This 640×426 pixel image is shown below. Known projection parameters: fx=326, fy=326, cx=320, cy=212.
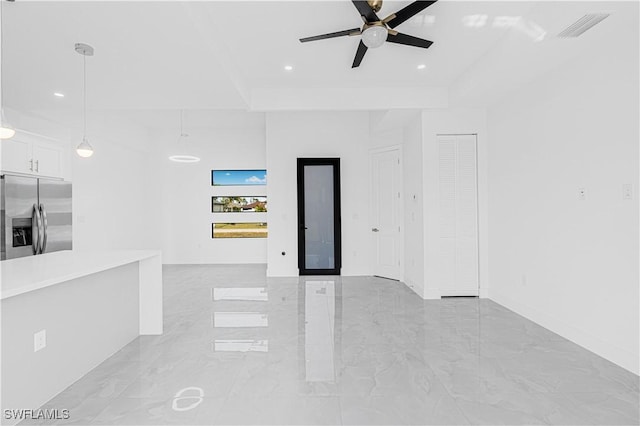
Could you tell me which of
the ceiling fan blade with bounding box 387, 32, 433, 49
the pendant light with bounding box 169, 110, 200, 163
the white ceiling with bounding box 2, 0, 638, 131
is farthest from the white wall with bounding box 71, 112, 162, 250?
the ceiling fan blade with bounding box 387, 32, 433, 49

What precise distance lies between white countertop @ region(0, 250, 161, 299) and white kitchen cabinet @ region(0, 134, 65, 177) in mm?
2093

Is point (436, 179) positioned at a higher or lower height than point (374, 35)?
lower

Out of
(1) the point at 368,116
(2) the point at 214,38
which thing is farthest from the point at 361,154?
(2) the point at 214,38

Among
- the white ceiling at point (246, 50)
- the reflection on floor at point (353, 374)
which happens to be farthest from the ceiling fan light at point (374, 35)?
the reflection on floor at point (353, 374)

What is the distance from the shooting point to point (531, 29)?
9.15 ft

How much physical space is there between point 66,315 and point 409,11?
353cm

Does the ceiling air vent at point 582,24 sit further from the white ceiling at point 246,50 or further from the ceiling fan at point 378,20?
the ceiling fan at point 378,20

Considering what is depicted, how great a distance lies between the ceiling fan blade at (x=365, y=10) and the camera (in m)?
2.37

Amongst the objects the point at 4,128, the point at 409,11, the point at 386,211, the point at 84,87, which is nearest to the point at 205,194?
the point at 84,87

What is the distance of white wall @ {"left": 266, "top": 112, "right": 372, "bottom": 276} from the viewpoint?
6.50 metres

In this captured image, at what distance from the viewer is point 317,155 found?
6.53 meters

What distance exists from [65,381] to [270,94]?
3976 mm

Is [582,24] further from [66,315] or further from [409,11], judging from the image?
[66,315]

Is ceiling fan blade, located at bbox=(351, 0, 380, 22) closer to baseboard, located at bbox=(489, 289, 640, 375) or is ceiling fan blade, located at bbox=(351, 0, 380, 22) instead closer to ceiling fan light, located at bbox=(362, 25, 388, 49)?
ceiling fan light, located at bbox=(362, 25, 388, 49)
